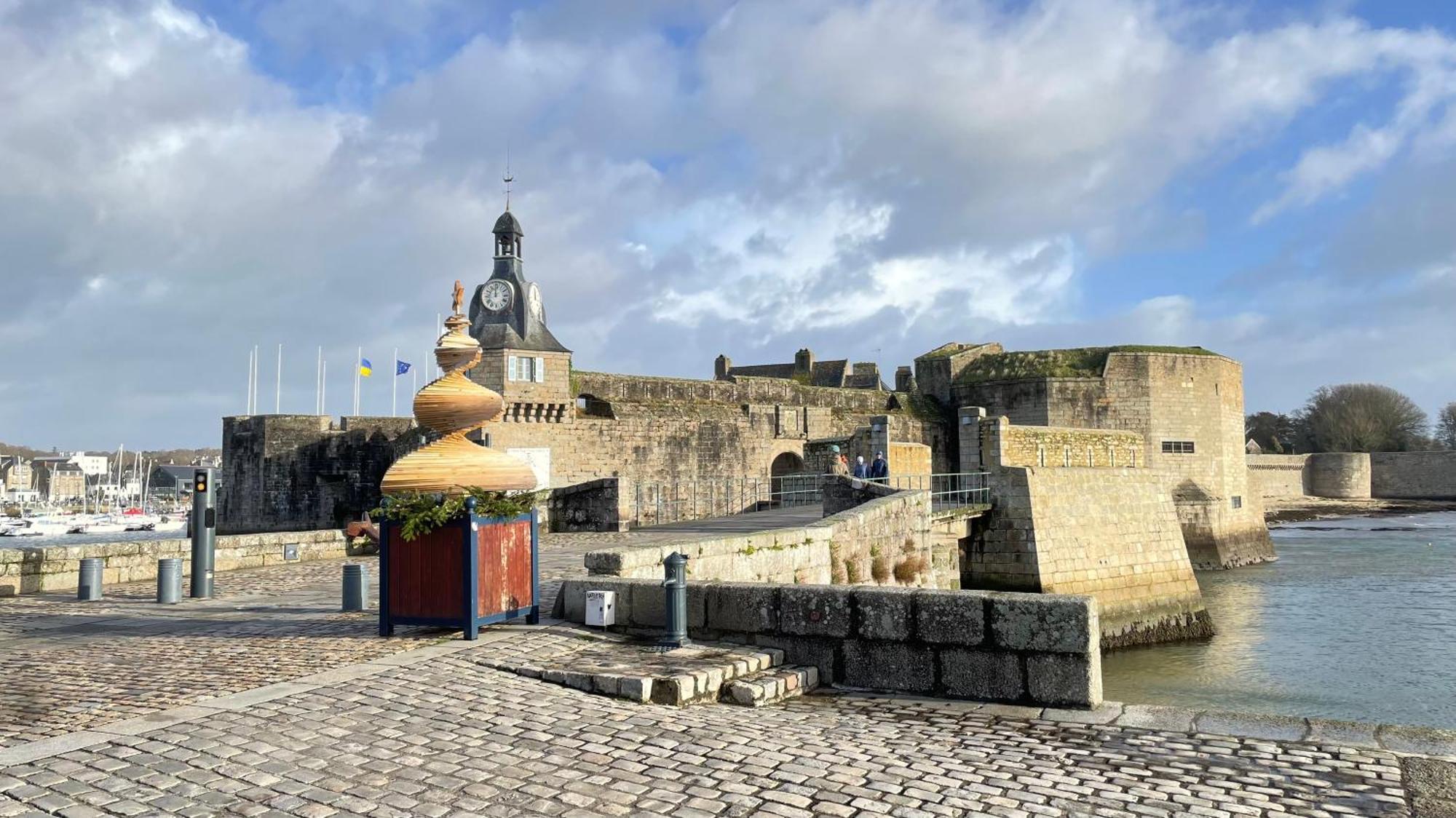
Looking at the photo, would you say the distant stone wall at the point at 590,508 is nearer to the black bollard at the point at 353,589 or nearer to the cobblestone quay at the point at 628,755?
the black bollard at the point at 353,589

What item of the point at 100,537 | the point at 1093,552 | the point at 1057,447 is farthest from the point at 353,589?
the point at 100,537

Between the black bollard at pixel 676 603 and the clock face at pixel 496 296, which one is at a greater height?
the clock face at pixel 496 296

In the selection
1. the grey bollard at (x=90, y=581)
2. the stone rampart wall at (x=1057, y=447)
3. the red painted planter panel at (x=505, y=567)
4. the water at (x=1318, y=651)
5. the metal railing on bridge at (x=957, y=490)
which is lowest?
the water at (x=1318, y=651)

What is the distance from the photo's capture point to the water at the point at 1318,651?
14.1 meters

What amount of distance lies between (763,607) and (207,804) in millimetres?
3839

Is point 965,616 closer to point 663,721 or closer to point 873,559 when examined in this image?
point 663,721

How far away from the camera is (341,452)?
119ft

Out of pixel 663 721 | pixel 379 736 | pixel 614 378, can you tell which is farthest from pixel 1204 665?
pixel 614 378

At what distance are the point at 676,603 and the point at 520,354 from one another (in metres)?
24.5

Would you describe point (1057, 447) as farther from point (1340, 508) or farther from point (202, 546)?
point (1340, 508)

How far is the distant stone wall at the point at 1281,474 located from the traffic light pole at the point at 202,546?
6525 cm

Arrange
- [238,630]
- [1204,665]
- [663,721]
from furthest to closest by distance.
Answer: [1204,665]
[238,630]
[663,721]

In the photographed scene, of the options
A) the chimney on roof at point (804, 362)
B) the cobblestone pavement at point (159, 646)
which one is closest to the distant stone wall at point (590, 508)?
the cobblestone pavement at point (159, 646)

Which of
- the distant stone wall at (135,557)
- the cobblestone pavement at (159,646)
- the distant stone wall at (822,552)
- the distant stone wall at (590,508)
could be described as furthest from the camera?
the distant stone wall at (590,508)
